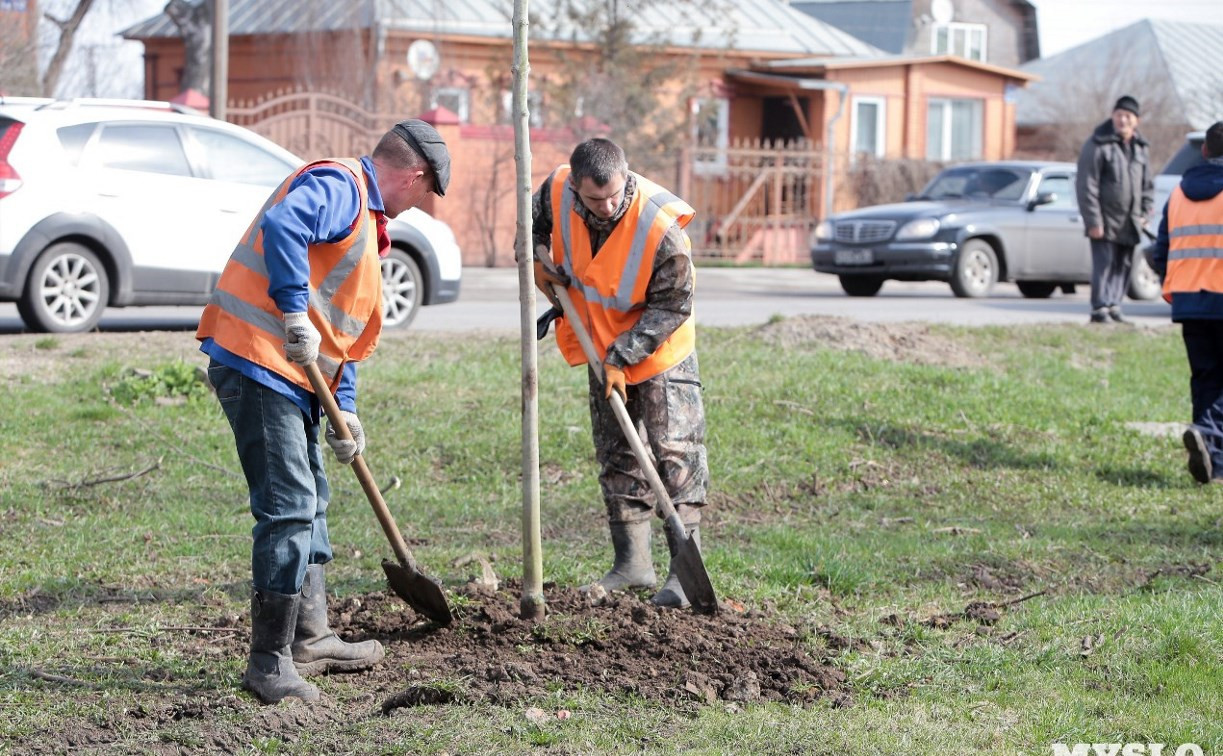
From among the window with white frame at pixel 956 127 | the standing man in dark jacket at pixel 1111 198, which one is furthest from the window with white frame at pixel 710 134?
the standing man in dark jacket at pixel 1111 198

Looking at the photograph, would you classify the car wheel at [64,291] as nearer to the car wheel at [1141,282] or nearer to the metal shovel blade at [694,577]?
the metal shovel blade at [694,577]

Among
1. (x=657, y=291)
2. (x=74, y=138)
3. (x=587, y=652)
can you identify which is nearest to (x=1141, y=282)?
(x=74, y=138)

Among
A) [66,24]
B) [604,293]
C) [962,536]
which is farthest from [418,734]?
[66,24]

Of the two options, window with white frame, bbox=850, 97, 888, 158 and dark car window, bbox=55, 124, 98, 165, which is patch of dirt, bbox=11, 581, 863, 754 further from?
window with white frame, bbox=850, 97, 888, 158

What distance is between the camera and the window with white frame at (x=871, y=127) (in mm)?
32188

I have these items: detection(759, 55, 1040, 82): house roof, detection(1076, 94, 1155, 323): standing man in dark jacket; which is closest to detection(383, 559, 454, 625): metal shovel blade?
detection(1076, 94, 1155, 323): standing man in dark jacket

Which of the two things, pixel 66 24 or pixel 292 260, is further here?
pixel 66 24

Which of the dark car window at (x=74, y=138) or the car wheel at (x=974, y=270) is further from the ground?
the dark car window at (x=74, y=138)

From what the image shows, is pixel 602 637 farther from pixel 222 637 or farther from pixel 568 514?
pixel 568 514

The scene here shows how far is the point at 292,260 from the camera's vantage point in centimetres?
411

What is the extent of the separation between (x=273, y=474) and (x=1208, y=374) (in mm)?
5649

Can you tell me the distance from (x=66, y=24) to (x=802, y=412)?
17613mm

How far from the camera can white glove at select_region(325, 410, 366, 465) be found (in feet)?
14.5

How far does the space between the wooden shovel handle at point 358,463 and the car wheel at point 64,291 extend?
6.35m
